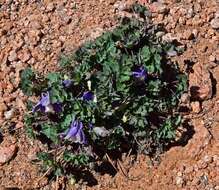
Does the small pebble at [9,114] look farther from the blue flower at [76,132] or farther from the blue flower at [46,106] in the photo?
the blue flower at [76,132]

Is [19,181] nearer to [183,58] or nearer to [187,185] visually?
[187,185]

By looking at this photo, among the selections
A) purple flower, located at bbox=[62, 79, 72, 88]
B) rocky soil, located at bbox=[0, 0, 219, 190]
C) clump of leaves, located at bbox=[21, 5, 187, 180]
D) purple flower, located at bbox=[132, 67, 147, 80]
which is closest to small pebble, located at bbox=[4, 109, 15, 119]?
rocky soil, located at bbox=[0, 0, 219, 190]

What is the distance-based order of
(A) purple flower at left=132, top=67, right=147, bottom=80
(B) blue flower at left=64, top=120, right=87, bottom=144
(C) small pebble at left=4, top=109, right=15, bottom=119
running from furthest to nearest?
(C) small pebble at left=4, top=109, right=15, bottom=119 < (A) purple flower at left=132, top=67, right=147, bottom=80 < (B) blue flower at left=64, top=120, right=87, bottom=144

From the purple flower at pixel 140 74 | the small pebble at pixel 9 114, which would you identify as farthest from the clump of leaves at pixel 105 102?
the small pebble at pixel 9 114

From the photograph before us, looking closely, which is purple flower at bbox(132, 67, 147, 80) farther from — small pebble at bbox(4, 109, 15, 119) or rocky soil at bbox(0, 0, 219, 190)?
small pebble at bbox(4, 109, 15, 119)

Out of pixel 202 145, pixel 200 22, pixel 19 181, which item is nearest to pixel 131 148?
pixel 202 145
